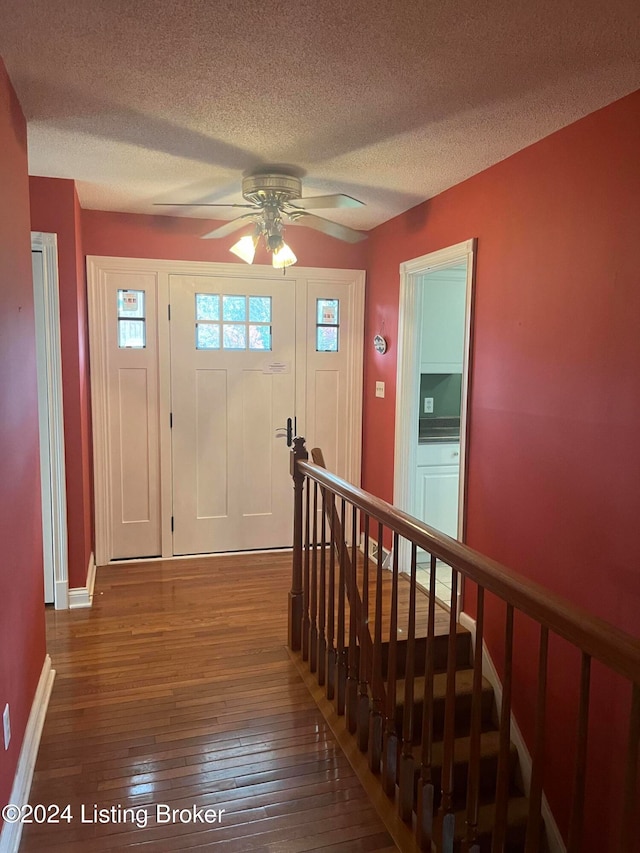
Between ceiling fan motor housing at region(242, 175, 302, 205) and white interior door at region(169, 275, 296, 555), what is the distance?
128 centimetres

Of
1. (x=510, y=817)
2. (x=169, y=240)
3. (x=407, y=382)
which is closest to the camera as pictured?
(x=510, y=817)

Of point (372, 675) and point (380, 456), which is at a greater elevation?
point (380, 456)

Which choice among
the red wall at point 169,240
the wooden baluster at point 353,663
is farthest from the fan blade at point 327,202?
the wooden baluster at point 353,663

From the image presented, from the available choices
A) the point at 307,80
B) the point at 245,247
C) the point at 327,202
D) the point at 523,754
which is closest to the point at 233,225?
the point at 245,247

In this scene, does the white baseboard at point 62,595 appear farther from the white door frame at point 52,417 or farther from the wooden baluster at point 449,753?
the wooden baluster at point 449,753

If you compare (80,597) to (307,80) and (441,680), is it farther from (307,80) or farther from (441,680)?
(307,80)

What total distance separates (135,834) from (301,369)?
10.6 feet

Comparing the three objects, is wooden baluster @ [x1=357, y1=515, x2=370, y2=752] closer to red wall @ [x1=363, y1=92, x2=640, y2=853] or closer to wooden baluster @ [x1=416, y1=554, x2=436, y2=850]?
wooden baluster @ [x1=416, y1=554, x2=436, y2=850]

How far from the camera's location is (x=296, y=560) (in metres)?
3.07

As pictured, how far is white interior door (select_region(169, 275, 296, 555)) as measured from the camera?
4.36 meters

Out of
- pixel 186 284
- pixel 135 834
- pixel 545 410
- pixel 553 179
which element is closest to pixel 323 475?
pixel 545 410

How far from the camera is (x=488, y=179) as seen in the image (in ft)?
10.2

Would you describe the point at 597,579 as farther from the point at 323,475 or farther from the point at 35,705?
the point at 35,705

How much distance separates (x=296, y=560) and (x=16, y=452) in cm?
145
